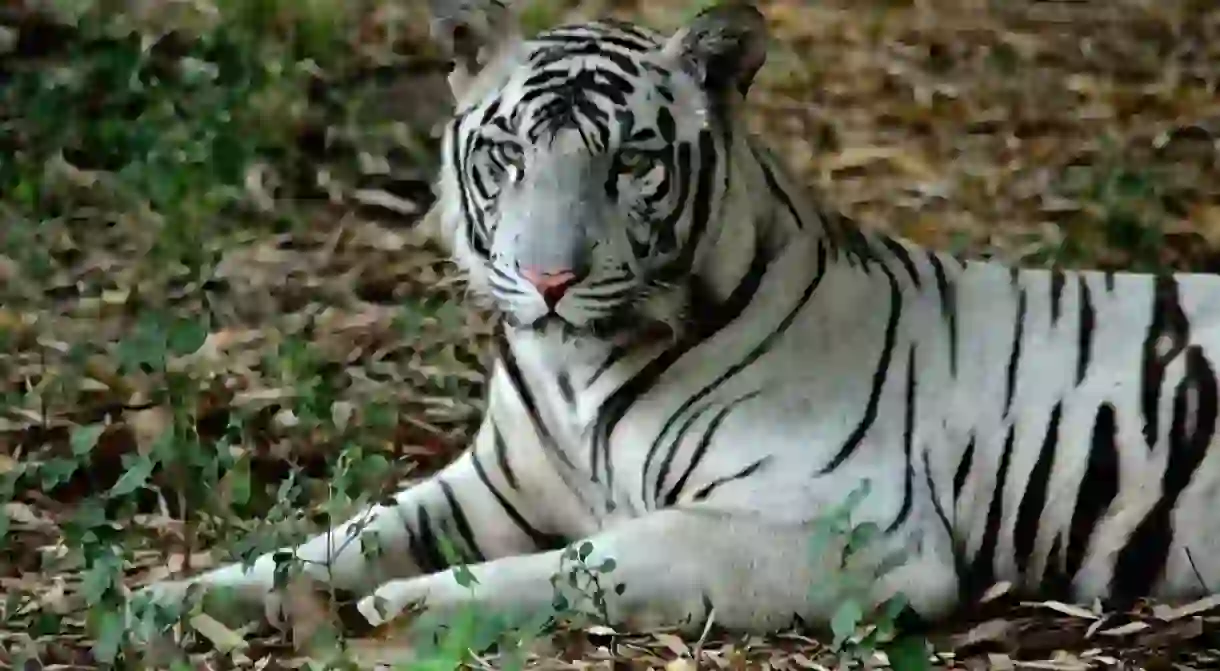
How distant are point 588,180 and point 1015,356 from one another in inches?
24.8

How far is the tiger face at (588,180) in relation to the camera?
2.08 meters

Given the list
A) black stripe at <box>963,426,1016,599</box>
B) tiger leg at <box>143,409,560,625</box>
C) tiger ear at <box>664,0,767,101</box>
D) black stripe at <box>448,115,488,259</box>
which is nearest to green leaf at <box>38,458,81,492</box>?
tiger leg at <box>143,409,560,625</box>

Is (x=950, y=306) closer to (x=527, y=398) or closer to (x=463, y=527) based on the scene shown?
(x=527, y=398)

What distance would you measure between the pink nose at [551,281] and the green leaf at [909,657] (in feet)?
1.83

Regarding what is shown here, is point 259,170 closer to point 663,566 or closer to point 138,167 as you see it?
point 138,167

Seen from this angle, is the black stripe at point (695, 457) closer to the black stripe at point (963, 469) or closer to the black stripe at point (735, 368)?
the black stripe at point (735, 368)

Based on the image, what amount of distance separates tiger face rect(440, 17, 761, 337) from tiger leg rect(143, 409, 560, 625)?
0.87 ft

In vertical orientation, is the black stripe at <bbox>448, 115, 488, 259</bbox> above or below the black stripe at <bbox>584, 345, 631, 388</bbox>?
above

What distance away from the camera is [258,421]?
286cm

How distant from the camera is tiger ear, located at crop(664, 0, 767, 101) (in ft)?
7.23

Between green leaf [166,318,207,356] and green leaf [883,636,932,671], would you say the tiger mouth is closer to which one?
green leaf [883,636,932,671]

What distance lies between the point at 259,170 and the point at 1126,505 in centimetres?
235

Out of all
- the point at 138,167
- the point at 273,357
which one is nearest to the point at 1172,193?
the point at 273,357

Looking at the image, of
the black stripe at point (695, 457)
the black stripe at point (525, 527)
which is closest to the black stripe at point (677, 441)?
the black stripe at point (695, 457)
